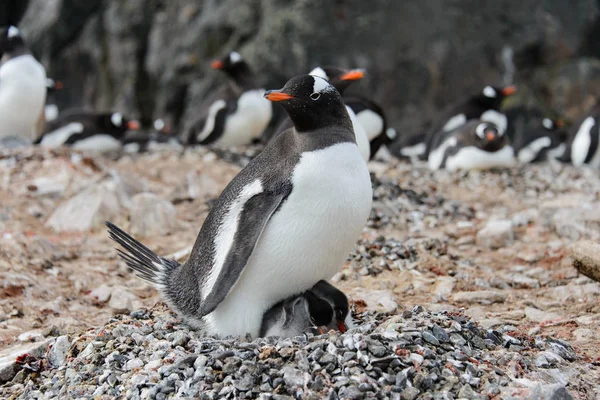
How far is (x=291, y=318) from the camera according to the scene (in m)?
3.40

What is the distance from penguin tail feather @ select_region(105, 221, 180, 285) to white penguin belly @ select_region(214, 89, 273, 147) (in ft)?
21.1

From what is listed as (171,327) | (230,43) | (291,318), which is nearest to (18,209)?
(171,327)

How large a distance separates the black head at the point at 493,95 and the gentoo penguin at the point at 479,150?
2443 millimetres

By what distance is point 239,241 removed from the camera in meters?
3.28

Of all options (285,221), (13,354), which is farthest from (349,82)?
(13,354)

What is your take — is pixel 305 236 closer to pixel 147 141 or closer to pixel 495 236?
pixel 495 236

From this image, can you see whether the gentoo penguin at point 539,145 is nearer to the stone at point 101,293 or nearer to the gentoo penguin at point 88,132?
the gentoo penguin at point 88,132

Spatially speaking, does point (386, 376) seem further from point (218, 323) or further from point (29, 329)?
point (29, 329)

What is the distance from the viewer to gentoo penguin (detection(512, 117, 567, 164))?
12.5m

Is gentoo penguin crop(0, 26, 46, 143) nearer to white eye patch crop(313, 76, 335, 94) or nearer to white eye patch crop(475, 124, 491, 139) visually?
white eye patch crop(475, 124, 491, 139)

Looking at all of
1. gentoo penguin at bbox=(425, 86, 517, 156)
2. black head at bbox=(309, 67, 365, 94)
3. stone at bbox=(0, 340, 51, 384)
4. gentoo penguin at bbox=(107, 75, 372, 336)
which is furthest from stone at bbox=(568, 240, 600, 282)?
gentoo penguin at bbox=(425, 86, 517, 156)

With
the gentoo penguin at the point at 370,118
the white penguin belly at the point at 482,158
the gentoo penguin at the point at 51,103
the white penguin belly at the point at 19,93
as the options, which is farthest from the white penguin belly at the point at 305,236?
the gentoo penguin at the point at 51,103

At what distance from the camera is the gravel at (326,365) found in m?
2.81

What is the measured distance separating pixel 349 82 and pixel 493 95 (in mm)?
6357
